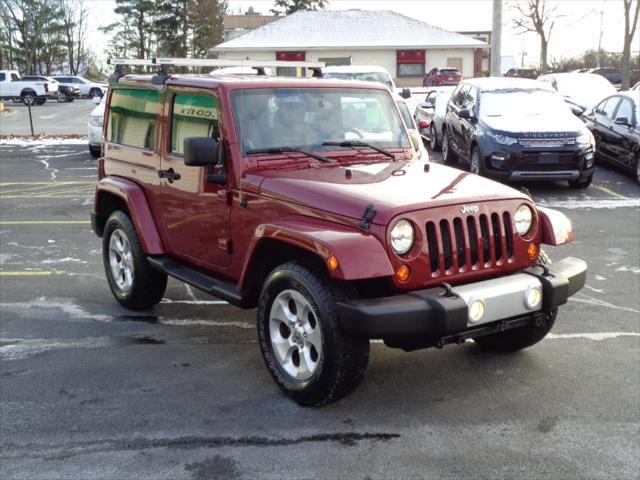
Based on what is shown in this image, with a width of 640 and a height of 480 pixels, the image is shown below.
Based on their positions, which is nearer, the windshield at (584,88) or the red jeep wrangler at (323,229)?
the red jeep wrangler at (323,229)

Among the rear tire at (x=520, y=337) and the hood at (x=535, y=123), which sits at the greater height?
the hood at (x=535, y=123)

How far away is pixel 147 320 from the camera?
6441 mm

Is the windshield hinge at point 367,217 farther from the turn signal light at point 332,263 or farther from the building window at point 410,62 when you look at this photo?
the building window at point 410,62

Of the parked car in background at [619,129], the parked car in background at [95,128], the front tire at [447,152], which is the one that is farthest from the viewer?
the parked car in background at [95,128]

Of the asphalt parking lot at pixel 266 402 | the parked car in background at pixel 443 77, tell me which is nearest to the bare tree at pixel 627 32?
the parked car in background at pixel 443 77

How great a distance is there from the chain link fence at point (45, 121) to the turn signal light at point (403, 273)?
870 inches

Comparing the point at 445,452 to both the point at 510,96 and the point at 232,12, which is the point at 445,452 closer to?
the point at 510,96

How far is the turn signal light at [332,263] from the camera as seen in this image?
162 inches

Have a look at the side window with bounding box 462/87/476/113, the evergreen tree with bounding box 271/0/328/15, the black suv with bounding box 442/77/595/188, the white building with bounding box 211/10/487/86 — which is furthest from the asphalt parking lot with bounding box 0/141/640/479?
the evergreen tree with bounding box 271/0/328/15

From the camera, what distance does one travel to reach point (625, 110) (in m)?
14.2

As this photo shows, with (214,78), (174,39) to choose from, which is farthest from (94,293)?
(174,39)

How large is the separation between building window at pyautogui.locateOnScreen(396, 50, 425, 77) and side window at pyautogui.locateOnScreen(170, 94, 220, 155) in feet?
143

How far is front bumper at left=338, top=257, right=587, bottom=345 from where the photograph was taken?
405 centimetres

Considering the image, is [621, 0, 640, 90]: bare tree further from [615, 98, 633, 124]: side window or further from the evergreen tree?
the evergreen tree
